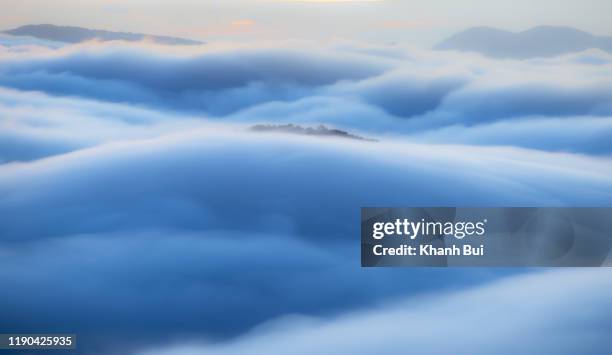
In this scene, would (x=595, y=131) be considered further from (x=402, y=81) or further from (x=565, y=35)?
(x=402, y=81)

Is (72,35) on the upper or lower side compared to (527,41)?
upper

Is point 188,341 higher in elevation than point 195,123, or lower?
lower

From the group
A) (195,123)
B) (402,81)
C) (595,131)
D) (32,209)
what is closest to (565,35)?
(595,131)

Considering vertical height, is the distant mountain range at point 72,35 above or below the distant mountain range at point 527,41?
above

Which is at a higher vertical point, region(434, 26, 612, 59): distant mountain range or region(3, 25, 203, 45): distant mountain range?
region(3, 25, 203, 45): distant mountain range
